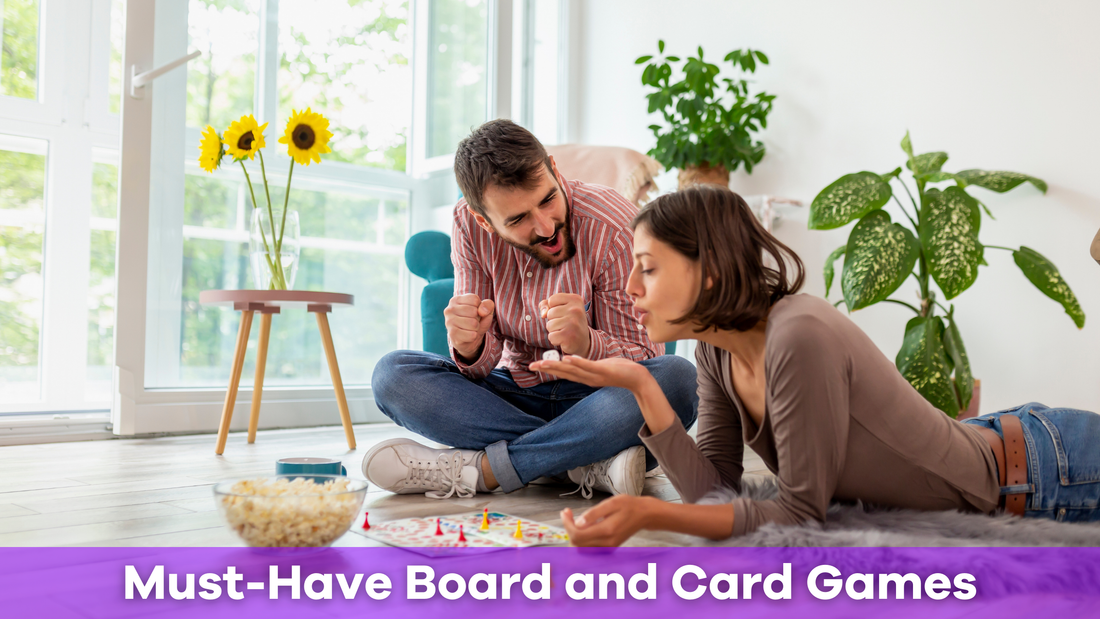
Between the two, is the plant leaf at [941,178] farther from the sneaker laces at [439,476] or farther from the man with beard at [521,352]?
the sneaker laces at [439,476]

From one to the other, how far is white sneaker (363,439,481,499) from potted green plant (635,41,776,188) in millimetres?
1867

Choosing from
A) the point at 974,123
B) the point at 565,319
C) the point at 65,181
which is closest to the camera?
the point at 565,319

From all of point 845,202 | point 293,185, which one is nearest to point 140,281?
point 293,185

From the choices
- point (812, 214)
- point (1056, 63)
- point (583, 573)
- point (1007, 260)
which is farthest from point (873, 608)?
point (1056, 63)

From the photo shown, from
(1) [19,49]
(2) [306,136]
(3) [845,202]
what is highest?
(1) [19,49]

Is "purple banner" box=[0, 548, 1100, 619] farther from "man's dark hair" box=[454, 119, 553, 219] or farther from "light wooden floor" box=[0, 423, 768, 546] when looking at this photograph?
"man's dark hair" box=[454, 119, 553, 219]

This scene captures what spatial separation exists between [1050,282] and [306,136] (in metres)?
2.03

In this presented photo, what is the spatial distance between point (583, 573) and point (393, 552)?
0.90ft

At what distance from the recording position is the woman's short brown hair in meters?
1.02

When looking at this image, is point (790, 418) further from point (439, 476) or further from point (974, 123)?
point (974, 123)

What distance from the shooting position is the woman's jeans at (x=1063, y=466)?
108cm

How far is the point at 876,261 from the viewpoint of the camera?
7.01ft

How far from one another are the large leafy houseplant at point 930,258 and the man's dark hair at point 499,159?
1121mm

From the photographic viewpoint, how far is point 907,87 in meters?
2.70
